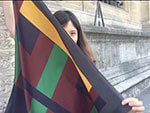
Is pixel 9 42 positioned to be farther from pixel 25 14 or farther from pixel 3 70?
pixel 25 14

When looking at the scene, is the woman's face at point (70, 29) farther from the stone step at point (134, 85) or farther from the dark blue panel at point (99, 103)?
the stone step at point (134, 85)

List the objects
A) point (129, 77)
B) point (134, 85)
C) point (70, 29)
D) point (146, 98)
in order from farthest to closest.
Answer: point (129, 77), point (134, 85), point (146, 98), point (70, 29)

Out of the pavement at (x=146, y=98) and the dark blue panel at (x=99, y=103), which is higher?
the dark blue panel at (x=99, y=103)

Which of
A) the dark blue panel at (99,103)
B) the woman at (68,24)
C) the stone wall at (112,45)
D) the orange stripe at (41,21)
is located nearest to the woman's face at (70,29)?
the woman at (68,24)

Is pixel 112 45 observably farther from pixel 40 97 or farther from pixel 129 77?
pixel 40 97

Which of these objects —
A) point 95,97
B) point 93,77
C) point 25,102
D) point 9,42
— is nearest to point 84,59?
point 93,77

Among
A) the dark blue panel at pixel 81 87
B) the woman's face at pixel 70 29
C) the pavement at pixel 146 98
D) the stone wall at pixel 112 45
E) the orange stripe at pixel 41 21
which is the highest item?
the orange stripe at pixel 41 21

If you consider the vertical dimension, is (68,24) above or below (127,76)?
above

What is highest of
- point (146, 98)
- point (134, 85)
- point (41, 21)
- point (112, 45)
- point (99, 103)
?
point (41, 21)

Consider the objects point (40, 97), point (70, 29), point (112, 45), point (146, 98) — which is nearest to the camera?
point (40, 97)

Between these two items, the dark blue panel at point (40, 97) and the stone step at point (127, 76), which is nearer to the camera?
the dark blue panel at point (40, 97)

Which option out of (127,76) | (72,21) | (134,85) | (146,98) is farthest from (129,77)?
(72,21)

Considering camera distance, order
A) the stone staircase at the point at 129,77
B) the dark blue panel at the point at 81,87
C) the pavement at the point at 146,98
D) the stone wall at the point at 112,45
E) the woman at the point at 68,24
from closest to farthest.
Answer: the dark blue panel at the point at 81,87
the woman at the point at 68,24
the stone wall at the point at 112,45
the pavement at the point at 146,98
the stone staircase at the point at 129,77

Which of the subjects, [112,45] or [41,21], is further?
[112,45]
